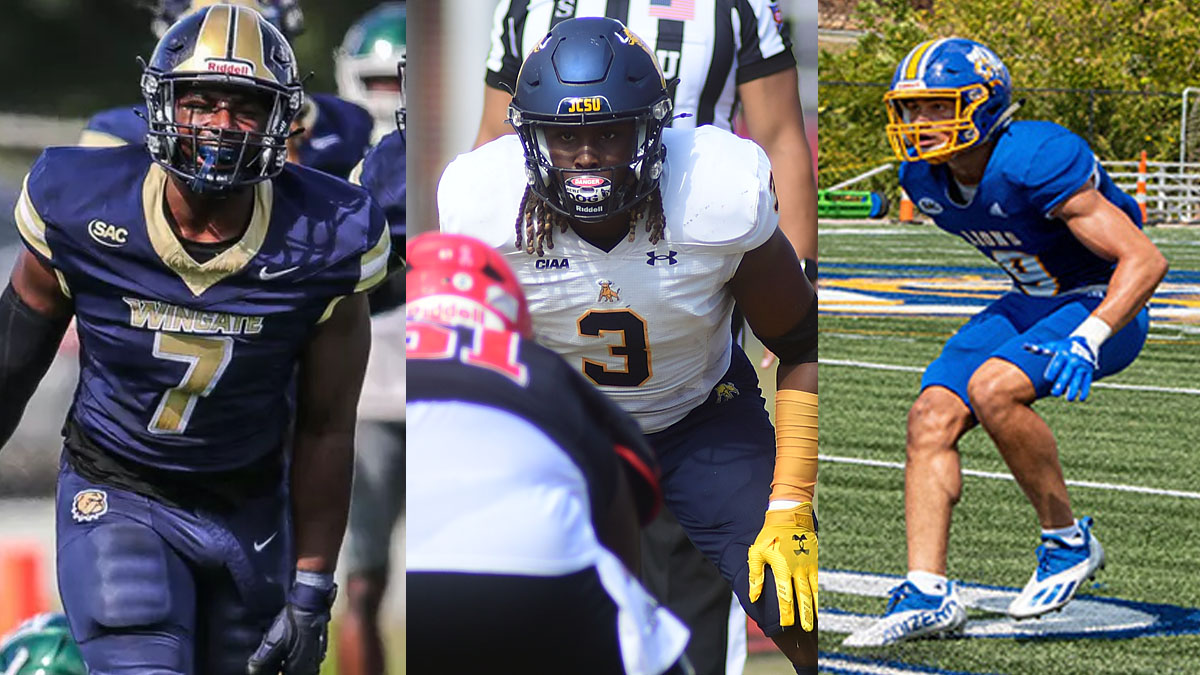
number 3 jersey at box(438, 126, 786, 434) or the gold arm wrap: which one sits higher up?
number 3 jersey at box(438, 126, 786, 434)

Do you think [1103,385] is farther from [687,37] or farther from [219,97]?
[219,97]

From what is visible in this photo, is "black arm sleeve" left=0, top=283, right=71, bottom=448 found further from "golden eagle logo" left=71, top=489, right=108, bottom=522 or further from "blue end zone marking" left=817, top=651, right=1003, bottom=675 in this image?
"blue end zone marking" left=817, top=651, right=1003, bottom=675

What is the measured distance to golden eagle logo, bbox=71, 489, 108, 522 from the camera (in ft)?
7.38

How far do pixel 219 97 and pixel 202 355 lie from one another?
37 cm

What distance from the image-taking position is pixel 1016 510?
16.4ft

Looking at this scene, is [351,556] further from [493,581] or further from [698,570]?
[698,570]

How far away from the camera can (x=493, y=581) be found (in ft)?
6.98

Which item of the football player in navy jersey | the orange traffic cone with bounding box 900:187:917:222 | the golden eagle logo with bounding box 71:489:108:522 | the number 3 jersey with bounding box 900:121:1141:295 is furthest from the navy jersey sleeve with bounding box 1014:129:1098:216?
the orange traffic cone with bounding box 900:187:917:222

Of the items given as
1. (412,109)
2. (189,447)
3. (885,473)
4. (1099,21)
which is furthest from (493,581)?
(1099,21)

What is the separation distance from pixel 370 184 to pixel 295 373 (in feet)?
0.99

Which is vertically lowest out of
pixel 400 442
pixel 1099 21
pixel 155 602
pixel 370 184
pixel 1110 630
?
pixel 1110 630

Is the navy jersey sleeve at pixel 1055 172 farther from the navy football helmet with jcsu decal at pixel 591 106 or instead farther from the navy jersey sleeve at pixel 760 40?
the navy football helmet with jcsu decal at pixel 591 106

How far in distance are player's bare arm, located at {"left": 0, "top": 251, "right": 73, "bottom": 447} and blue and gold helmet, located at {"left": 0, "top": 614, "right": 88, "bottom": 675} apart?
276mm

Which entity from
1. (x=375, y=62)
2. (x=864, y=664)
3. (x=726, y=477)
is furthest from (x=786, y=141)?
(x=864, y=664)
